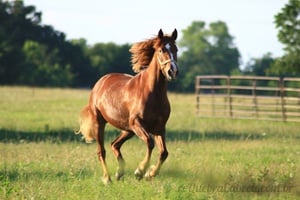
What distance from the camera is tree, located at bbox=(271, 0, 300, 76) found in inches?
1411

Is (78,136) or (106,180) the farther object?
(78,136)

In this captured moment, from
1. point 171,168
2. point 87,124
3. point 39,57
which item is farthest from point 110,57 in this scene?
point 171,168

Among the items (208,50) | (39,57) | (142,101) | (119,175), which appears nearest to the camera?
(142,101)

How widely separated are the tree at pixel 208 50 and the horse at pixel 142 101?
112 metres

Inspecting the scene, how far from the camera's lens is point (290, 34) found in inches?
1414

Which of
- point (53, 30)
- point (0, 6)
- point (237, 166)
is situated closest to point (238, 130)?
point (237, 166)

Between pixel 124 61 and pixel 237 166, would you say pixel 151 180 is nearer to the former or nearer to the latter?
pixel 237 166

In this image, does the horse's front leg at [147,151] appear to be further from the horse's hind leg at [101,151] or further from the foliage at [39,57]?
the foliage at [39,57]

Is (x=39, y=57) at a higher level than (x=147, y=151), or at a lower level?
higher

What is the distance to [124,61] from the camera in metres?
98.6

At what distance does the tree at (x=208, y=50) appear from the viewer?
130 m

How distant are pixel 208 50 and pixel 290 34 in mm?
106203

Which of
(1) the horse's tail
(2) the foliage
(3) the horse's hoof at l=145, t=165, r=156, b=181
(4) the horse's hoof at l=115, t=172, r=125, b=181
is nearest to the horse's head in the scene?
(3) the horse's hoof at l=145, t=165, r=156, b=181

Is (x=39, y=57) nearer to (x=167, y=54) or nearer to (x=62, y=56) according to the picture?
(x=62, y=56)
